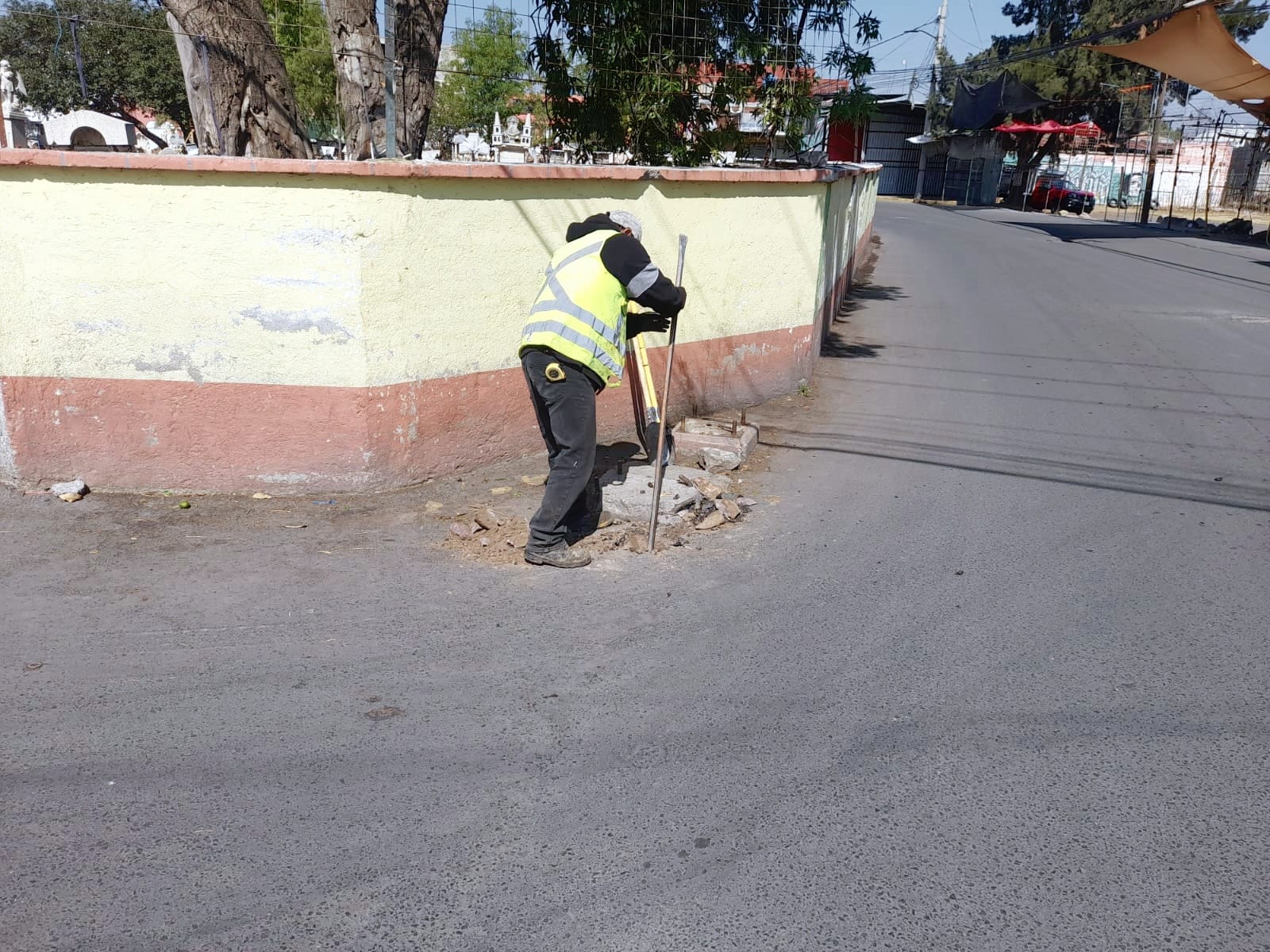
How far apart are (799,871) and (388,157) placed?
Result: 15.7ft

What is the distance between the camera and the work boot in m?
4.90

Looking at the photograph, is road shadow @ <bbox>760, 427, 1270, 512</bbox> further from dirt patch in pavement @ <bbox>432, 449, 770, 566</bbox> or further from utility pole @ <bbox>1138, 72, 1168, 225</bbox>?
utility pole @ <bbox>1138, 72, 1168, 225</bbox>

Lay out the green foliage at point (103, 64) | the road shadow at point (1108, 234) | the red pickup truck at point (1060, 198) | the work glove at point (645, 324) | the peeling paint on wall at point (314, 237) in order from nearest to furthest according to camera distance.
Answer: the peeling paint on wall at point (314, 237) < the work glove at point (645, 324) < the road shadow at point (1108, 234) < the green foliage at point (103, 64) < the red pickup truck at point (1060, 198)

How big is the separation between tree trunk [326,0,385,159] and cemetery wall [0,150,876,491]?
70.6 inches

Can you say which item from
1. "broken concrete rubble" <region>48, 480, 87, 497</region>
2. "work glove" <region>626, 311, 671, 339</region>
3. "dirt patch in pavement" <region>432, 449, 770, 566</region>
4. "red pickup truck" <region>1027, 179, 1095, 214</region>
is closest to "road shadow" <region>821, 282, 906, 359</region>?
"dirt patch in pavement" <region>432, 449, 770, 566</region>

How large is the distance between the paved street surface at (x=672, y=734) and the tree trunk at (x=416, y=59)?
3507 mm

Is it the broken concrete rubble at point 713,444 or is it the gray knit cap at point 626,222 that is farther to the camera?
the broken concrete rubble at point 713,444

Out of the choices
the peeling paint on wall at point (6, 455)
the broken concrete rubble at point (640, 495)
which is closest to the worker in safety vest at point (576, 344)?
the broken concrete rubble at point (640, 495)

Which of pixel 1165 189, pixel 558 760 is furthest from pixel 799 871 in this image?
pixel 1165 189

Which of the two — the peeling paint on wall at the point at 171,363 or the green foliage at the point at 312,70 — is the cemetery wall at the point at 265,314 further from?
the green foliage at the point at 312,70

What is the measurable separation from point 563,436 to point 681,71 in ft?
16.3

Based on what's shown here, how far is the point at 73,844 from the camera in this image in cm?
285

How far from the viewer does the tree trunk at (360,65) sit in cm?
692

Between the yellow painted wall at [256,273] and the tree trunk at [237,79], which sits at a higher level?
the tree trunk at [237,79]
